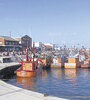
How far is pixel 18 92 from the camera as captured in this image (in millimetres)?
11125

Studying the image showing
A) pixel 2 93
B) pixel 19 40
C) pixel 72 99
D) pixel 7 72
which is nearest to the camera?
pixel 2 93

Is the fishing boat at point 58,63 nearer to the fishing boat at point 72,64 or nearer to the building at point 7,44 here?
the fishing boat at point 72,64

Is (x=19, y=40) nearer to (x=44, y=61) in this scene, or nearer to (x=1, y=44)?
(x=1, y=44)

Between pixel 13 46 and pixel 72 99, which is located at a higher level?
pixel 13 46

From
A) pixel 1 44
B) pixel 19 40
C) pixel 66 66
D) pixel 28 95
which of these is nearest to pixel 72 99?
pixel 28 95

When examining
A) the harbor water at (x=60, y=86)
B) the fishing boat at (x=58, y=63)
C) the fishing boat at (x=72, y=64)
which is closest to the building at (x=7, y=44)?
the fishing boat at (x=58, y=63)

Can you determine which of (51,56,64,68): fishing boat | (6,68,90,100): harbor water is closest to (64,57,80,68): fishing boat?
(51,56,64,68): fishing boat

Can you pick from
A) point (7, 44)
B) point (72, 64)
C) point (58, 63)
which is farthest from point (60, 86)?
point (7, 44)

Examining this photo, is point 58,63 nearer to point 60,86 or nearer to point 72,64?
point 72,64

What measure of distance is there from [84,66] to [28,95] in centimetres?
3324

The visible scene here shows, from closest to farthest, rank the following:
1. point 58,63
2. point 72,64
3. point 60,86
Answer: point 60,86 < point 72,64 < point 58,63

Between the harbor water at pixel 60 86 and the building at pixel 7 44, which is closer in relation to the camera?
the harbor water at pixel 60 86

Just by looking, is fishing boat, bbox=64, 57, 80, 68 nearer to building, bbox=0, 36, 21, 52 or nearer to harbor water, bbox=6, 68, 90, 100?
harbor water, bbox=6, 68, 90, 100

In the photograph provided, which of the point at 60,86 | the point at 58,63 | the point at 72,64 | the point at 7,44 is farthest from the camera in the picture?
the point at 7,44
